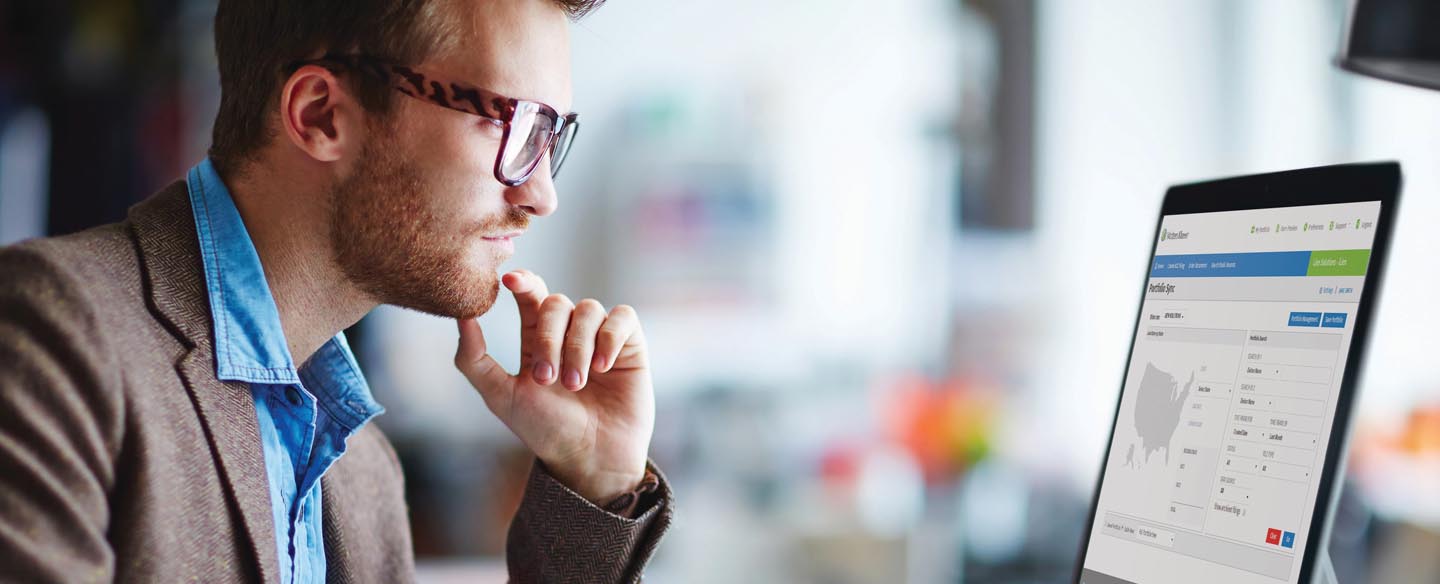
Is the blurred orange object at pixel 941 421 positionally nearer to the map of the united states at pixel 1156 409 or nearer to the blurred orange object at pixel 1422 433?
the blurred orange object at pixel 1422 433

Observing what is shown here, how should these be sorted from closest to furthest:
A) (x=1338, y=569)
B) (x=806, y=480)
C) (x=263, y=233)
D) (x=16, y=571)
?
(x=16, y=571) → (x=263, y=233) → (x=1338, y=569) → (x=806, y=480)

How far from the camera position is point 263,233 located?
47.0 inches

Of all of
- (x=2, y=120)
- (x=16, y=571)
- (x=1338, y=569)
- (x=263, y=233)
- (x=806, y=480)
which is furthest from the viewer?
(x=806, y=480)

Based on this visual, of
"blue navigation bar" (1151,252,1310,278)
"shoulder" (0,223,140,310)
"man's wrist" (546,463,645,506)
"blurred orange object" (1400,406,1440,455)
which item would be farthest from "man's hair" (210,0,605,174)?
"blurred orange object" (1400,406,1440,455)

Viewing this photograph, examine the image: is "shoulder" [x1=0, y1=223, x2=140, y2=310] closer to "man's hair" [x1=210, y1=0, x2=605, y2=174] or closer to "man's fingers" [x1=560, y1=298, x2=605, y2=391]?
"man's hair" [x1=210, y1=0, x2=605, y2=174]

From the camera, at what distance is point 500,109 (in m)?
1.26

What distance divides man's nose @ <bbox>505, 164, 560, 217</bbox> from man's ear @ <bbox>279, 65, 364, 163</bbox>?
19 cm

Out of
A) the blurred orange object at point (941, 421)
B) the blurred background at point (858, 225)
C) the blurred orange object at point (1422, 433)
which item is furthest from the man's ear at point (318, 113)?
the blurred orange object at point (1422, 433)

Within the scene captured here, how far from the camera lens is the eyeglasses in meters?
1.24

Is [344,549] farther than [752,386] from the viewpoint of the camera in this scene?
No

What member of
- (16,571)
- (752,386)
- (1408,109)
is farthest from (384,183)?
(1408,109)

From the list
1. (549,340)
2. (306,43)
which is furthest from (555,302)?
(306,43)

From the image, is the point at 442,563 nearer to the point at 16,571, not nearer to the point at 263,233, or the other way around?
the point at 263,233

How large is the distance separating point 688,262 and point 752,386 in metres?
0.45
